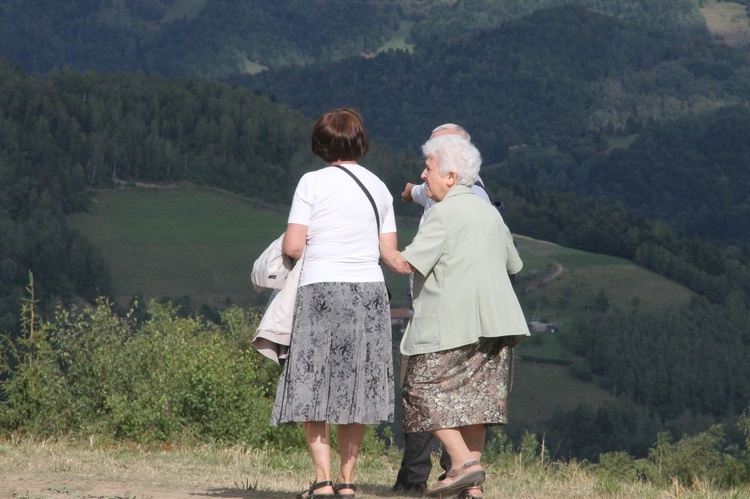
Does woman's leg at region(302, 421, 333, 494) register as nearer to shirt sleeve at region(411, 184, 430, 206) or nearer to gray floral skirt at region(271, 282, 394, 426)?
gray floral skirt at region(271, 282, 394, 426)

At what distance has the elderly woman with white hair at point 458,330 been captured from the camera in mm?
4582

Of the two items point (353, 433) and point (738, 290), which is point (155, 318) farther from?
point (738, 290)

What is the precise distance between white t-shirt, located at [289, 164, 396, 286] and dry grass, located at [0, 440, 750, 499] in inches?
42.6

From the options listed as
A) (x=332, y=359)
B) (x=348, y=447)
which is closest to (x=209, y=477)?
(x=348, y=447)

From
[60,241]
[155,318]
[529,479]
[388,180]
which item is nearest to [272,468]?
[529,479]

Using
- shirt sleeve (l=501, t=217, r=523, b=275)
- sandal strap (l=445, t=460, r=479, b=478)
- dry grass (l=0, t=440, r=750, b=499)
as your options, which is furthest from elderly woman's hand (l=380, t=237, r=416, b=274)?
dry grass (l=0, t=440, r=750, b=499)

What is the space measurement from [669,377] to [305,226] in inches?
3809

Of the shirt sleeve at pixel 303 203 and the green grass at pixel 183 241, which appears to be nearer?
the shirt sleeve at pixel 303 203

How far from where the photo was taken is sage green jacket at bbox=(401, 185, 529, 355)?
457cm

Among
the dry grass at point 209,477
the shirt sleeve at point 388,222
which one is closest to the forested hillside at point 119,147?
the dry grass at point 209,477

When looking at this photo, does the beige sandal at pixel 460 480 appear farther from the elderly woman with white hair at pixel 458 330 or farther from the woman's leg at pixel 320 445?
the woman's leg at pixel 320 445

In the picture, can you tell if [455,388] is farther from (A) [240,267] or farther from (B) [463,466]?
(A) [240,267]

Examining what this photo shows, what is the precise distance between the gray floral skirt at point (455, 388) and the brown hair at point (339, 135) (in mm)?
918

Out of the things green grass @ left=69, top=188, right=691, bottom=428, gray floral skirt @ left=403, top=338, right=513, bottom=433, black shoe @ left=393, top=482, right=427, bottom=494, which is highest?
gray floral skirt @ left=403, top=338, right=513, bottom=433
